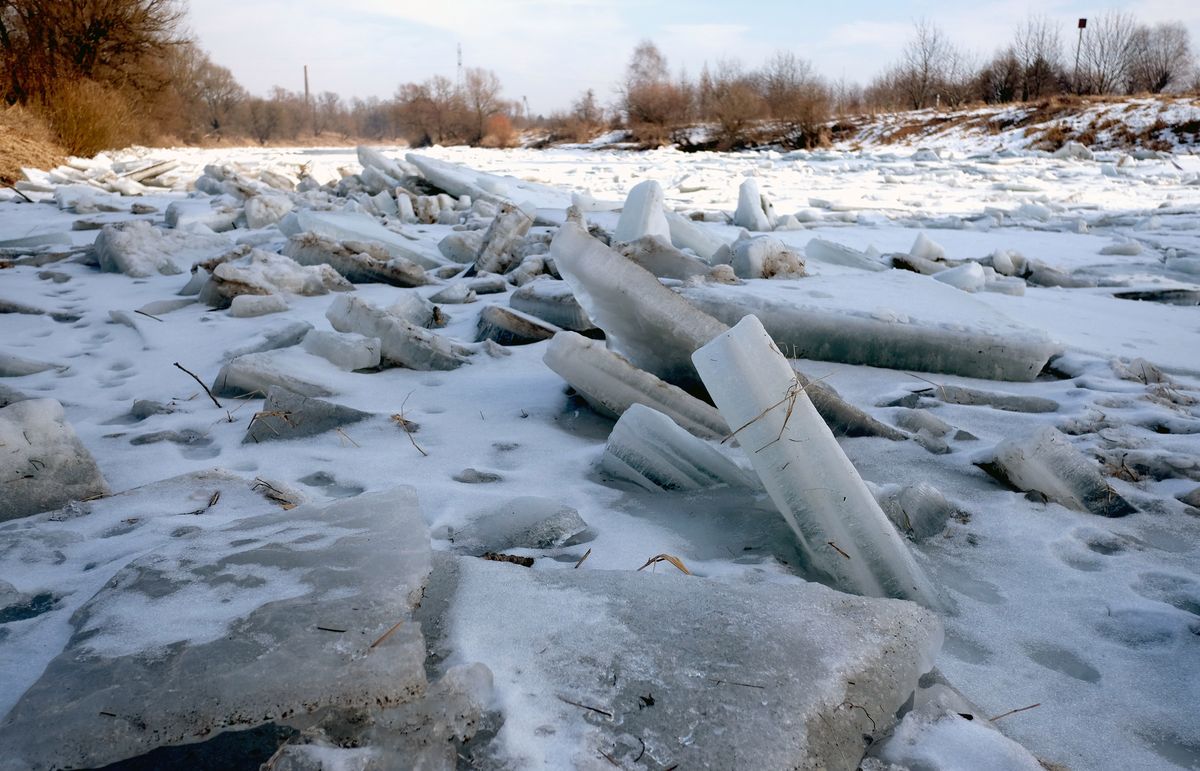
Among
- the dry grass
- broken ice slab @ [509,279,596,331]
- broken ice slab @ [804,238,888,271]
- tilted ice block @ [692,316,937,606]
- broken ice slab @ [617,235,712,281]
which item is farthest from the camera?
the dry grass

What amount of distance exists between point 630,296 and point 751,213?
3665mm

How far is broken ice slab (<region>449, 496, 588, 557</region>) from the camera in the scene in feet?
4.45

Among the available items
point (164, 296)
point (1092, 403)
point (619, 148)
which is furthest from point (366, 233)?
point (619, 148)

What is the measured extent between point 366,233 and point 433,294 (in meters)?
1.07

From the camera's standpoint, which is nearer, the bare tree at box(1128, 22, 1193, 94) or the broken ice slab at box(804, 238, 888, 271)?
the broken ice slab at box(804, 238, 888, 271)

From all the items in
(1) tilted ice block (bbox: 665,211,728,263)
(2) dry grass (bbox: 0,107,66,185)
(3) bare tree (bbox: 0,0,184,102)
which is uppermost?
(3) bare tree (bbox: 0,0,184,102)

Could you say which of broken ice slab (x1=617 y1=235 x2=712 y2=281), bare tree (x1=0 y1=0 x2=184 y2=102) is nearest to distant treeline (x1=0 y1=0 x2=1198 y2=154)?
bare tree (x1=0 y1=0 x2=184 y2=102)

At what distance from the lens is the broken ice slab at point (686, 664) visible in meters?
0.83

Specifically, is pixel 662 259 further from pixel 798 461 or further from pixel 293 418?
pixel 798 461

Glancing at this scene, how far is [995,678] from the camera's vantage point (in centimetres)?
108

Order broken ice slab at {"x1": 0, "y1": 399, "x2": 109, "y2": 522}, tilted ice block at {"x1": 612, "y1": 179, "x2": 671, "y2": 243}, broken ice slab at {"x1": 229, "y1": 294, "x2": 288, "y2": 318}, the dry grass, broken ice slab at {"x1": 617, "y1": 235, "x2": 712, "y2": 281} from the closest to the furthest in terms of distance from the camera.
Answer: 1. broken ice slab at {"x1": 0, "y1": 399, "x2": 109, "y2": 522}
2. broken ice slab at {"x1": 229, "y1": 294, "x2": 288, "y2": 318}
3. broken ice slab at {"x1": 617, "y1": 235, "x2": 712, "y2": 281}
4. tilted ice block at {"x1": 612, "y1": 179, "x2": 671, "y2": 243}
5. the dry grass

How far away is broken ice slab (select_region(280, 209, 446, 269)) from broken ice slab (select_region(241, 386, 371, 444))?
2.14 m

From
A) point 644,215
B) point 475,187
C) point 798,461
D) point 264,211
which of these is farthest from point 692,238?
point 475,187

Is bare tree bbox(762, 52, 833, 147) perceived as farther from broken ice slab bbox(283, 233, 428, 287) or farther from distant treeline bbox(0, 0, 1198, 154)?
broken ice slab bbox(283, 233, 428, 287)
